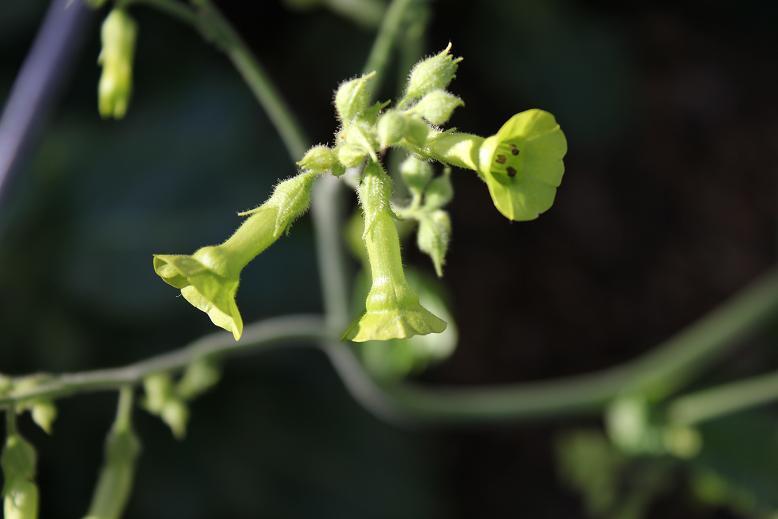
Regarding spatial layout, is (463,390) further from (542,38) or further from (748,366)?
(542,38)

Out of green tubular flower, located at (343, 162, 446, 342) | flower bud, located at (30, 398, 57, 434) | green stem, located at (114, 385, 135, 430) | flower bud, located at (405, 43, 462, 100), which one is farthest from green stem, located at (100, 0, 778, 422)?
green tubular flower, located at (343, 162, 446, 342)

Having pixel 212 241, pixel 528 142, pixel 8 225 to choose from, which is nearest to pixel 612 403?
pixel 212 241

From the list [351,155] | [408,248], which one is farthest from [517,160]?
[408,248]

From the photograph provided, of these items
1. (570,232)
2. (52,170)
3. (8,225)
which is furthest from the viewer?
(570,232)

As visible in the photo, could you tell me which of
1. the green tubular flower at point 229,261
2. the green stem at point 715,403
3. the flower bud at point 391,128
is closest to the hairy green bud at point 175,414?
the green tubular flower at point 229,261

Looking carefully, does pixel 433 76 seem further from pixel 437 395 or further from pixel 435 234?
pixel 437 395

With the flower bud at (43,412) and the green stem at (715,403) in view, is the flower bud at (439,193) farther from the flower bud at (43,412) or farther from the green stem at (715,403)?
the green stem at (715,403)

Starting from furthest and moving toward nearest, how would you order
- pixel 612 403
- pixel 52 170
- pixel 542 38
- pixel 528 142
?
pixel 542 38 → pixel 52 170 → pixel 612 403 → pixel 528 142
